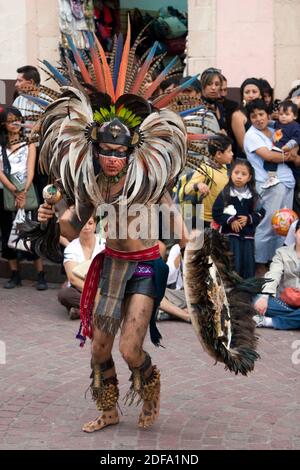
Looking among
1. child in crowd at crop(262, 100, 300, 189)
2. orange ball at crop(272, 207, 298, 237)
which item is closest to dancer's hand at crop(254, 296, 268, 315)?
orange ball at crop(272, 207, 298, 237)

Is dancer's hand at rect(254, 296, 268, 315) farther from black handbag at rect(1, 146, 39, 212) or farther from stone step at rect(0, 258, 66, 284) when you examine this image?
black handbag at rect(1, 146, 39, 212)

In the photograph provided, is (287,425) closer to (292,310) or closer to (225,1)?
(292,310)

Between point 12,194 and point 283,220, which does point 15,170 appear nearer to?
point 12,194

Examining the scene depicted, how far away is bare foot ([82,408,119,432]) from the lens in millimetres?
6156

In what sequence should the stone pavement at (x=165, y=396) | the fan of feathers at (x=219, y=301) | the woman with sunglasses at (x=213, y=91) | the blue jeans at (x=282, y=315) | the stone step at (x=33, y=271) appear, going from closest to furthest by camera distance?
the fan of feathers at (x=219, y=301) < the stone pavement at (x=165, y=396) < the blue jeans at (x=282, y=315) < the woman with sunglasses at (x=213, y=91) < the stone step at (x=33, y=271)

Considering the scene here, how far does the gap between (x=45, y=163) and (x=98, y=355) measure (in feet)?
3.98

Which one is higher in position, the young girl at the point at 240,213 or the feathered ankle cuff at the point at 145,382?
the young girl at the point at 240,213

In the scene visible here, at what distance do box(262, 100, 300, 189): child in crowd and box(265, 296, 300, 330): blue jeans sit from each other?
4.37 ft

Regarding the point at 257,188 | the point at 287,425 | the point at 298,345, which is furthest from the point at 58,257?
the point at 257,188

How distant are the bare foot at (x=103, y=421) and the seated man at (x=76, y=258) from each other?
267 cm

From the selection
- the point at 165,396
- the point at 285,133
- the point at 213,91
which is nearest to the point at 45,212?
the point at 165,396

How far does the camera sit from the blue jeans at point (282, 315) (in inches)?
338

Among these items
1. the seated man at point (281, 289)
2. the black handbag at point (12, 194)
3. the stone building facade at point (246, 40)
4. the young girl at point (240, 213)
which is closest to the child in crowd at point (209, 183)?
the young girl at point (240, 213)

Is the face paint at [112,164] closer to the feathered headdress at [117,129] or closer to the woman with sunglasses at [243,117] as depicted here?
the feathered headdress at [117,129]
